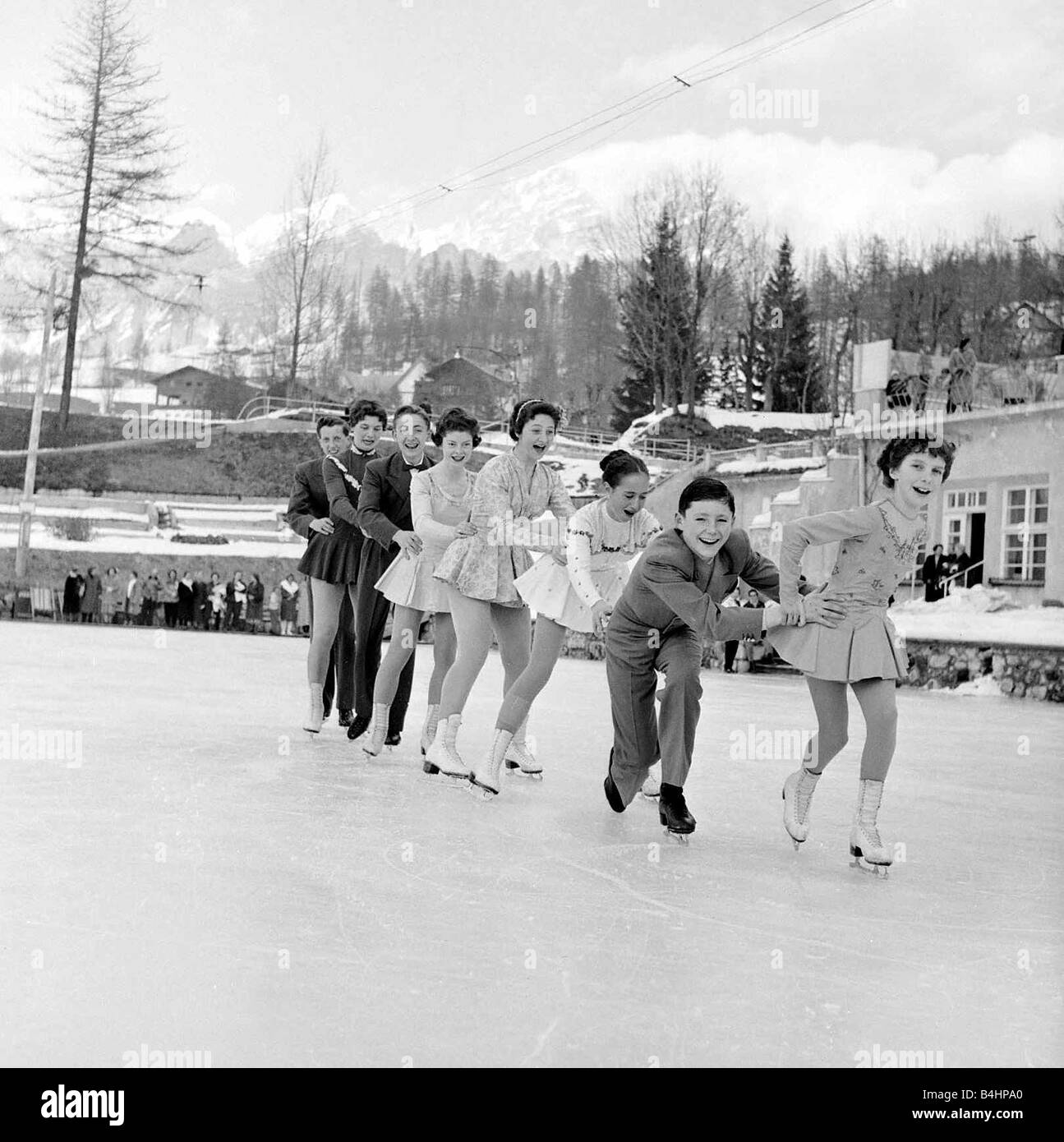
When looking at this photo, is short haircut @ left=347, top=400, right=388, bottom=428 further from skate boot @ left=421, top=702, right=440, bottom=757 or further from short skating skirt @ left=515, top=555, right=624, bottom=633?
short skating skirt @ left=515, top=555, right=624, bottom=633

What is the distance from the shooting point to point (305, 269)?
37562mm

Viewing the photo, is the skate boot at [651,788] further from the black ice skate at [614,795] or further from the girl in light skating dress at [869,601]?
the girl in light skating dress at [869,601]

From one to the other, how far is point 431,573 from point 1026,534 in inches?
537

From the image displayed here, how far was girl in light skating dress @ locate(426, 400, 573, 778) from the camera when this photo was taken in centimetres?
495

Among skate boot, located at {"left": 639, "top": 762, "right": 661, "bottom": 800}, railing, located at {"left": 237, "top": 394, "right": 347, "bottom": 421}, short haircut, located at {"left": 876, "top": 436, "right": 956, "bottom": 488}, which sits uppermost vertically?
railing, located at {"left": 237, "top": 394, "right": 347, "bottom": 421}

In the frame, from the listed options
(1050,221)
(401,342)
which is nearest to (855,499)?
(1050,221)

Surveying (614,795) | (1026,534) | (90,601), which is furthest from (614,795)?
(90,601)

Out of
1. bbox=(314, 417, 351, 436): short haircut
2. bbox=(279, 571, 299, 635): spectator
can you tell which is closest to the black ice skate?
bbox=(314, 417, 351, 436): short haircut

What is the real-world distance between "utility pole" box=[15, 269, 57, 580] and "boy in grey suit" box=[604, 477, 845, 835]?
70.4 ft

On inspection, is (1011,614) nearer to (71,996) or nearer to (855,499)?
(855,499)

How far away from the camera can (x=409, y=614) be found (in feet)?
18.9

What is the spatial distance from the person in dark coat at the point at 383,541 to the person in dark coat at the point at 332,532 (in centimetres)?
12
